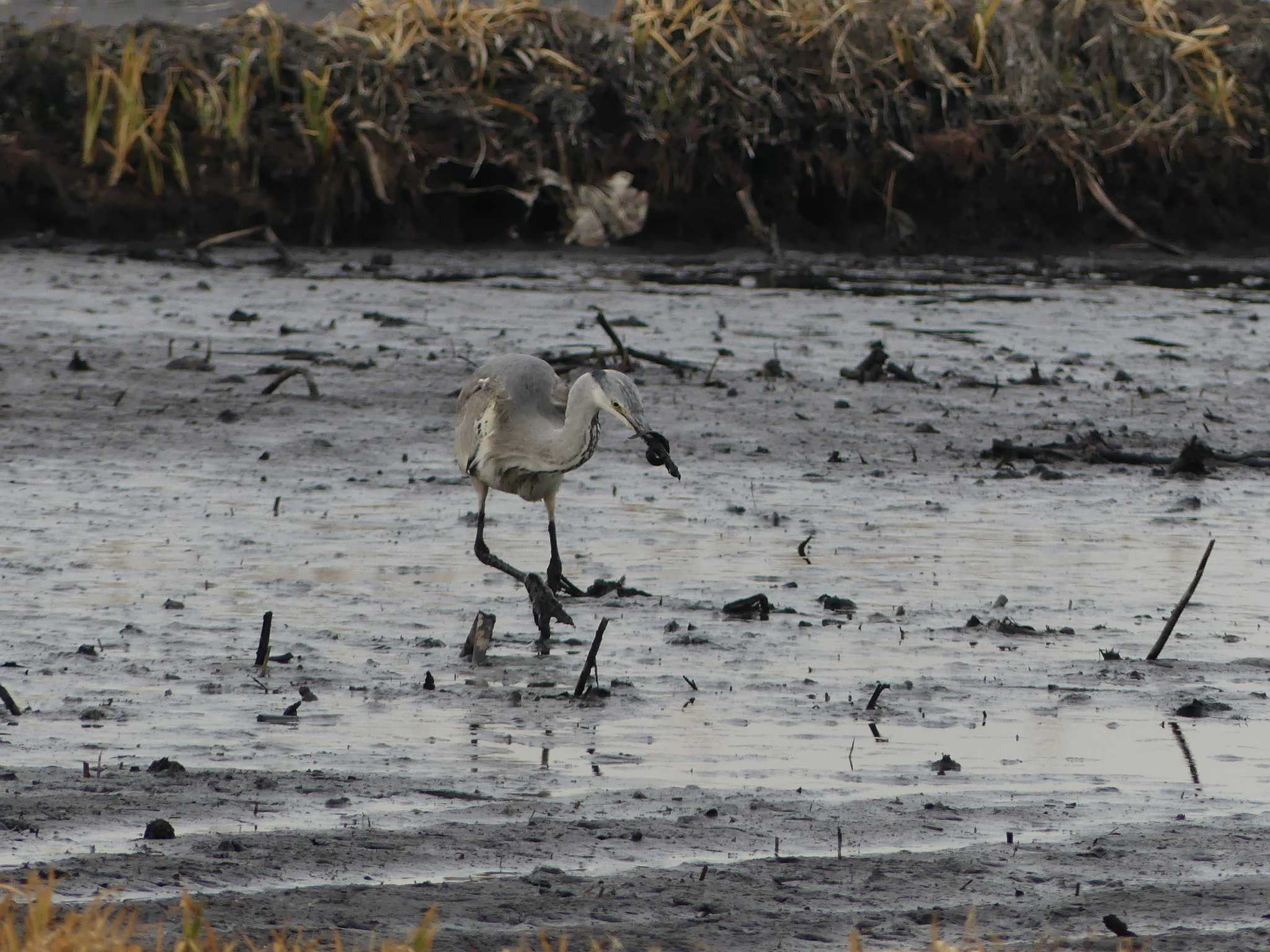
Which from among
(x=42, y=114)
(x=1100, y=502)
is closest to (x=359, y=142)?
(x=42, y=114)

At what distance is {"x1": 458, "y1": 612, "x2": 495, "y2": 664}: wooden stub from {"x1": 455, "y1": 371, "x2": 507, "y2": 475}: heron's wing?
1560 mm

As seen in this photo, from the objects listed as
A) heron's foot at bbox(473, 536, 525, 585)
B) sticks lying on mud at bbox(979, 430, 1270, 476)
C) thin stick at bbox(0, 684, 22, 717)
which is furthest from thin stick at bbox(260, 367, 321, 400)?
thin stick at bbox(0, 684, 22, 717)

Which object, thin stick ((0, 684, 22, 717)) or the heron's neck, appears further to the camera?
the heron's neck

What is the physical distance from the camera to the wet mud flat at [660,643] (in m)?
4.72

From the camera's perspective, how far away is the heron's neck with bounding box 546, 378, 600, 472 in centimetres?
764

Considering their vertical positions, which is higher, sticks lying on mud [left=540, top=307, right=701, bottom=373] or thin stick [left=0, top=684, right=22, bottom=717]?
sticks lying on mud [left=540, top=307, right=701, bottom=373]

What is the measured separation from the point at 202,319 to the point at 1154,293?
756 centimetres

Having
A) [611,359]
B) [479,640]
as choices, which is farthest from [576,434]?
[611,359]

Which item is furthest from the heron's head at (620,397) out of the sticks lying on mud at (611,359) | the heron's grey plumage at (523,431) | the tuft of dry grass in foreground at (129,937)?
Result: the sticks lying on mud at (611,359)

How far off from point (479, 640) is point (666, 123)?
45.8ft

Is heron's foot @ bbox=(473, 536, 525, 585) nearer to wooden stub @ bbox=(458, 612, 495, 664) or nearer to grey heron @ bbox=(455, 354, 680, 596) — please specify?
grey heron @ bbox=(455, 354, 680, 596)

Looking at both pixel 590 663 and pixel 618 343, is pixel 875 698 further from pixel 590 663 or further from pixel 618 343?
pixel 618 343

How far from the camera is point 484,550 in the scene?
8.24m

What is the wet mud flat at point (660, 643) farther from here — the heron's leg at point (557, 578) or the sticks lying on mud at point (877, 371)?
the heron's leg at point (557, 578)
